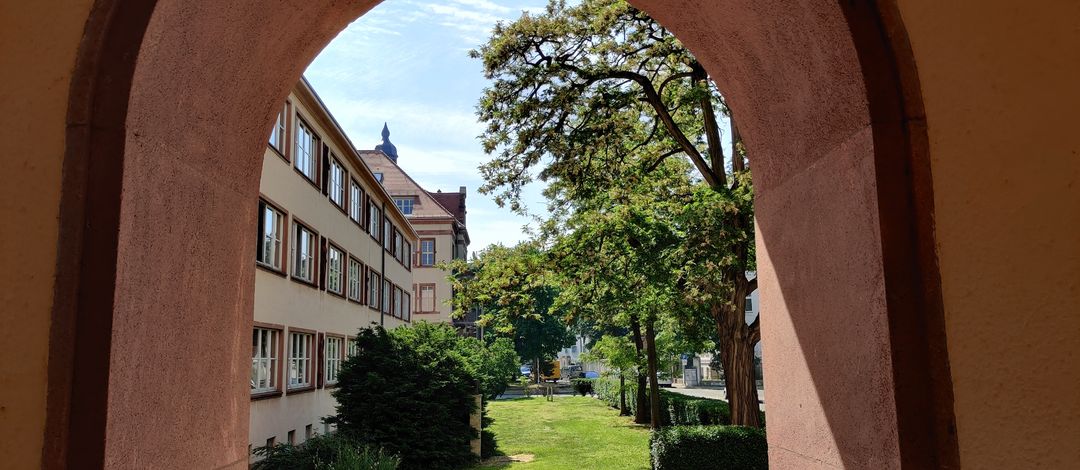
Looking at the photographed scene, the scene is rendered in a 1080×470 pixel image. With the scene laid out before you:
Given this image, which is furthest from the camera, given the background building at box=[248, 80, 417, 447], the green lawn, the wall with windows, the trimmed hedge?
the wall with windows

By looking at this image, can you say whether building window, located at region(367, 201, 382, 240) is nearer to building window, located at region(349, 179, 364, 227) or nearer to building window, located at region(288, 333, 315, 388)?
building window, located at region(349, 179, 364, 227)

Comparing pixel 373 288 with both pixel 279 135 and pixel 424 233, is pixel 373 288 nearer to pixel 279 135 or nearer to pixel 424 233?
pixel 279 135

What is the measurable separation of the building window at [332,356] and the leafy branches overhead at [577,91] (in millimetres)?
11875

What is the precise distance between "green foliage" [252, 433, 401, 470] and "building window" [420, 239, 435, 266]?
131ft

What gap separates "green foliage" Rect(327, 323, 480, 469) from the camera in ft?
60.4

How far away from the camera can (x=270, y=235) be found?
18.5m

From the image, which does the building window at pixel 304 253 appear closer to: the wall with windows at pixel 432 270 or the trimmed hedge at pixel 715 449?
the trimmed hedge at pixel 715 449

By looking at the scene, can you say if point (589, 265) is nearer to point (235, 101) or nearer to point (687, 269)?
point (687, 269)

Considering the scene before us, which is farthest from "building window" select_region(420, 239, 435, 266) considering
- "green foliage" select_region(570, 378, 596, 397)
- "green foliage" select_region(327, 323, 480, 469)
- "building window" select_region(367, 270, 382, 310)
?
"green foliage" select_region(327, 323, 480, 469)

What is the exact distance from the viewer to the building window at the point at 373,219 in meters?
31.8

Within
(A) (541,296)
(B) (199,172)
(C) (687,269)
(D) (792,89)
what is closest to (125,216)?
(B) (199,172)

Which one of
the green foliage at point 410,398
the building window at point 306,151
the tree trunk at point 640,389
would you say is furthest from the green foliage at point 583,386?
the building window at point 306,151

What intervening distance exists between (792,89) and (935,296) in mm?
1328

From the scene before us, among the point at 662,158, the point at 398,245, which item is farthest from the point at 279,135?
the point at 398,245
